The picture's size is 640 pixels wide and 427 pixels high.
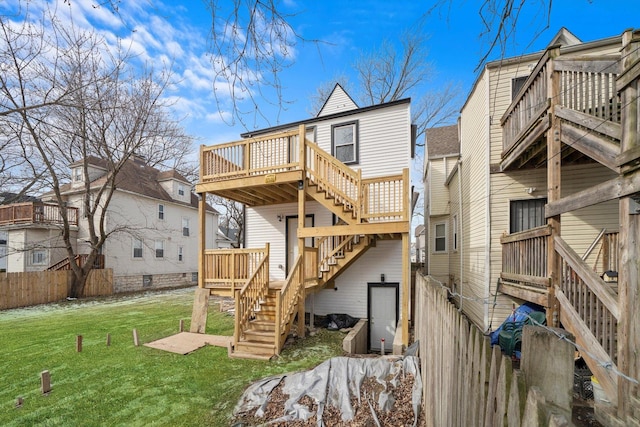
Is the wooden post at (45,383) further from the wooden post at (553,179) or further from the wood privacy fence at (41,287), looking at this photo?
the wood privacy fence at (41,287)

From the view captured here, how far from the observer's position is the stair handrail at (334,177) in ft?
26.5

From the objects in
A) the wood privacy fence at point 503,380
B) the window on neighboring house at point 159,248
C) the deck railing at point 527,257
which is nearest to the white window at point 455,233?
the deck railing at point 527,257

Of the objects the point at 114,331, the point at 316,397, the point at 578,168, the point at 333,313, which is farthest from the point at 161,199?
the point at 578,168

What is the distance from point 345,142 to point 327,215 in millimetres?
2649

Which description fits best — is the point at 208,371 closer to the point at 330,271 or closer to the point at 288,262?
the point at 330,271

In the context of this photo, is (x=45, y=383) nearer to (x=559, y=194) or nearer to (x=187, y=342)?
(x=187, y=342)

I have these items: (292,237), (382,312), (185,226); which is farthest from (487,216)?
(185,226)

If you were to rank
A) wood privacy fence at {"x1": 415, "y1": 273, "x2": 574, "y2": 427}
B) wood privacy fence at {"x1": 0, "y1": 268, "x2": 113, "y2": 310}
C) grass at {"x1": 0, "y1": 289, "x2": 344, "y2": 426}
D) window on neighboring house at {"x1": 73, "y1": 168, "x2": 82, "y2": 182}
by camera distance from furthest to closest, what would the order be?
1. window on neighboring house at {"x1": 73, "y1": 168, "x2": 82, "y2": 182}
2. wood privacy fence at {"x1": 0, "y1": 268, "x2": 113, "y2": 310}
3. grass at {"x1": 0, "y1": 289, "x2": 344, "y2": 426}
4. wood privacy fence at {"x1": 415, "y1": 273, "x2": 574, "y2": 427}

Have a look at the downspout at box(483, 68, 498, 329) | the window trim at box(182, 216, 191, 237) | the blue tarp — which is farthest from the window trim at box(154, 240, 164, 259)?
the blue tarp

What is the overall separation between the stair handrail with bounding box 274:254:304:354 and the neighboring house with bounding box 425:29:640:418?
4100 millimetres

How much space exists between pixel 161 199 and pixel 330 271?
17503mm

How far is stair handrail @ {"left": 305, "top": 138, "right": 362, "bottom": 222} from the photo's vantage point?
26.5 feet

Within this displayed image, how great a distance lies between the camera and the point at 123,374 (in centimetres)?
570

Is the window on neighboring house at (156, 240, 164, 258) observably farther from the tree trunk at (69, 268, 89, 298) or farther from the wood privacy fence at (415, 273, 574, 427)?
the wood privacy fence at (415, 273, 574, 427)
